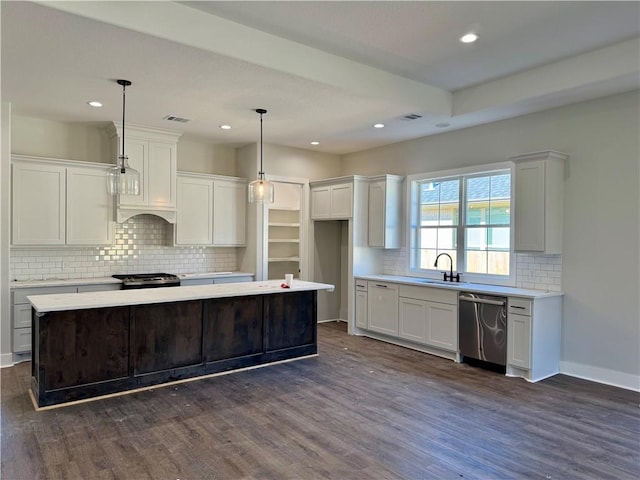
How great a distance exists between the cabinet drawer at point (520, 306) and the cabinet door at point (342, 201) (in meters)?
2.72

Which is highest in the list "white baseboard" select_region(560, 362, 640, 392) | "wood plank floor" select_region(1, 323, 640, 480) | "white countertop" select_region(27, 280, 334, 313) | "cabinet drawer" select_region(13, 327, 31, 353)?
"white countertop" select_region(27, 280, 334, 313)

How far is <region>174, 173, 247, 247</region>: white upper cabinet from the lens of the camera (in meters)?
6.41

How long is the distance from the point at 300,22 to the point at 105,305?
9.39 ft

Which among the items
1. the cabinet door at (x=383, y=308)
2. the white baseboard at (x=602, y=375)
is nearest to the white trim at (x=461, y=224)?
the cabinet door at (x=383, y=308)

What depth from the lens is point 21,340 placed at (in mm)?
5031

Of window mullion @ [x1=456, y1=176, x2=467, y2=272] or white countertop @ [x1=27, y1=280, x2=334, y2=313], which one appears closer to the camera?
white countertop @ [x1=27, y1=280, x2=334, y2=313]

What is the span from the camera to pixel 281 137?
655cm

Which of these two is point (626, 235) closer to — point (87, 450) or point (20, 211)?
point (87, 450)

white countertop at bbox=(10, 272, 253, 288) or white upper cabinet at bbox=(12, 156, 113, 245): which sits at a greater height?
white upper cabinet at bbox=(12, 156, 113, 245)

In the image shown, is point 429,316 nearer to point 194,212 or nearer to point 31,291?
point 194,212

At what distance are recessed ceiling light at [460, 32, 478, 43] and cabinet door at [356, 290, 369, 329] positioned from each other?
12.2 feet

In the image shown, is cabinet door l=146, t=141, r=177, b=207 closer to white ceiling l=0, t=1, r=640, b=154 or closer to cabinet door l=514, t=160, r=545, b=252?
white ceiling l=0, t=1, r=640, b=154

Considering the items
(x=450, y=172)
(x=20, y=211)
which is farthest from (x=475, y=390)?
(x=20, y=211)

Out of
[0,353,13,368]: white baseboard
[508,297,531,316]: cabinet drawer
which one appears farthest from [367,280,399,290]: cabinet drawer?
[0,353,13,368]: white baseboard
